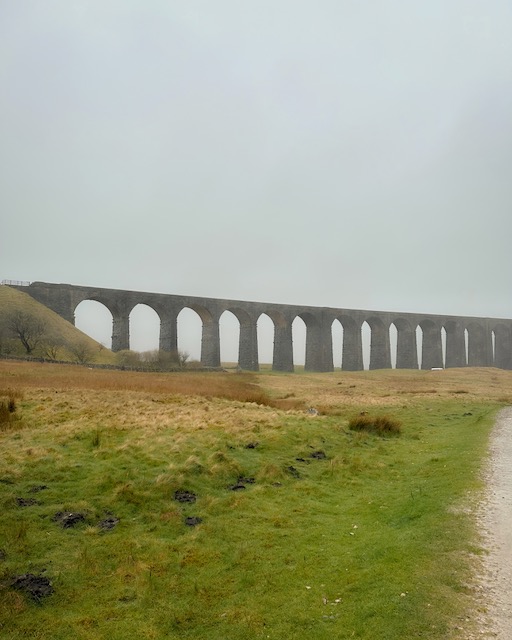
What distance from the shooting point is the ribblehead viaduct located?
5606 centimetres

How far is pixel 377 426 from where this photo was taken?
1814 centimetres

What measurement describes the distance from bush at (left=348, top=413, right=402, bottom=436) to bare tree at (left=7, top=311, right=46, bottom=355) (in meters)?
36.8

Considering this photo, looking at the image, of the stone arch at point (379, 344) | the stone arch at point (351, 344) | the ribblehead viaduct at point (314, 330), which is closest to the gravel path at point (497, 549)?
the ribblehead viaduct at point (314, 330)

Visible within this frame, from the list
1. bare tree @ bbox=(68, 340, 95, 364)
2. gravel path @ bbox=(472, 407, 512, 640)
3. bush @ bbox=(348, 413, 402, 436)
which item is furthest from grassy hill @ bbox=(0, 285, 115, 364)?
gravel path @ bbox=(472, 407, 512, 640)

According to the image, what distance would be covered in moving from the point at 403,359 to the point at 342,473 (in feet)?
239

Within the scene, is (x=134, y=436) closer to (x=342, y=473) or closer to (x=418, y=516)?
(x=342, y=473)

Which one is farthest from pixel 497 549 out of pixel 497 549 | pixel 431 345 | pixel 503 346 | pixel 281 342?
pixel 503 346

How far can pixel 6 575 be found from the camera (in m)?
7.13

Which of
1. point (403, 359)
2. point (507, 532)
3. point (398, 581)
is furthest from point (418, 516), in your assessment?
point (403, 359)

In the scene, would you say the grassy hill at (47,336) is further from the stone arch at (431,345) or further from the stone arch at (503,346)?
the stone arch at (503,346)

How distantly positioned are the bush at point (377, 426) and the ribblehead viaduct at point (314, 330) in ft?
136

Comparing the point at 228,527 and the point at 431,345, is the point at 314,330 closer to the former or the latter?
the point at 431,345

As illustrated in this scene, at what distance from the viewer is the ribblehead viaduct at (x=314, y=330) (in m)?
56.1

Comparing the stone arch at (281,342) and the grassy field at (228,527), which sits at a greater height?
the stone arch at (281,342)
